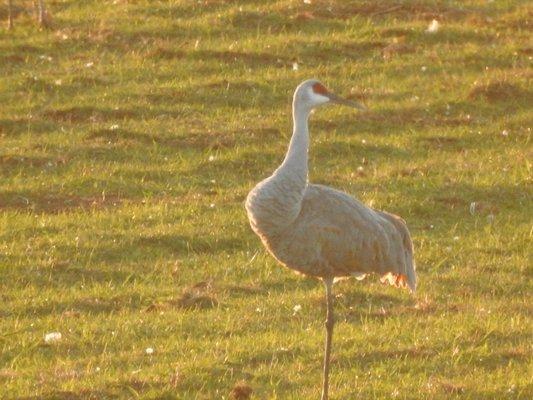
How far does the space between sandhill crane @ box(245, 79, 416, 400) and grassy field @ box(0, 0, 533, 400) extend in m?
0.71

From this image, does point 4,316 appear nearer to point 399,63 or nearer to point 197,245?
point 197,245

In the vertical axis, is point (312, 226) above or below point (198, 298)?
above

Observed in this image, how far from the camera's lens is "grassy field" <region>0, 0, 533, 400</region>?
1089cm

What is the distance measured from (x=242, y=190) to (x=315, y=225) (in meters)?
5.55

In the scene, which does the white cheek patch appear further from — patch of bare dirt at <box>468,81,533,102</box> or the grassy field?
patch of bare dirt at <box>468,81,533,102</box>

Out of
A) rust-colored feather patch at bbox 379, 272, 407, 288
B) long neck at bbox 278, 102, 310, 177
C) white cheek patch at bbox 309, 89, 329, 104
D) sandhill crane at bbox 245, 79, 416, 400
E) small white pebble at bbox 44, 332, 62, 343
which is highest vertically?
white cheek patch at bbox 309, 89, 329, 104

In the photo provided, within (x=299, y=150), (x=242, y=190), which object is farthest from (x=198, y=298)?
(x=242, y=190)

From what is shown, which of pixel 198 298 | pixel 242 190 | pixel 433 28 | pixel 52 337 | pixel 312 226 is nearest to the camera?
pixel 312 226

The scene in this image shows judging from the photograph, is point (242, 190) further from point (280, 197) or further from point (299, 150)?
point (280, 197)

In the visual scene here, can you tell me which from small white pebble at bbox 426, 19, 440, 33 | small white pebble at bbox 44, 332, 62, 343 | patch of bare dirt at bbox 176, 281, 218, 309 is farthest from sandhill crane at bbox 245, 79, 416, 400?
small white pebble at bbox 426, 19, 440, 33

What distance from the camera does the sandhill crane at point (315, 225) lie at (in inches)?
400

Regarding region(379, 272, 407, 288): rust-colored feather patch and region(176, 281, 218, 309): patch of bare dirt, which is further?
region(176, 281, 218, 309): patch of bare dirt

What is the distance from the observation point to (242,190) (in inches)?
625

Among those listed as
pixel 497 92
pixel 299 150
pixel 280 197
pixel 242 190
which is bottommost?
pixel 242 190
